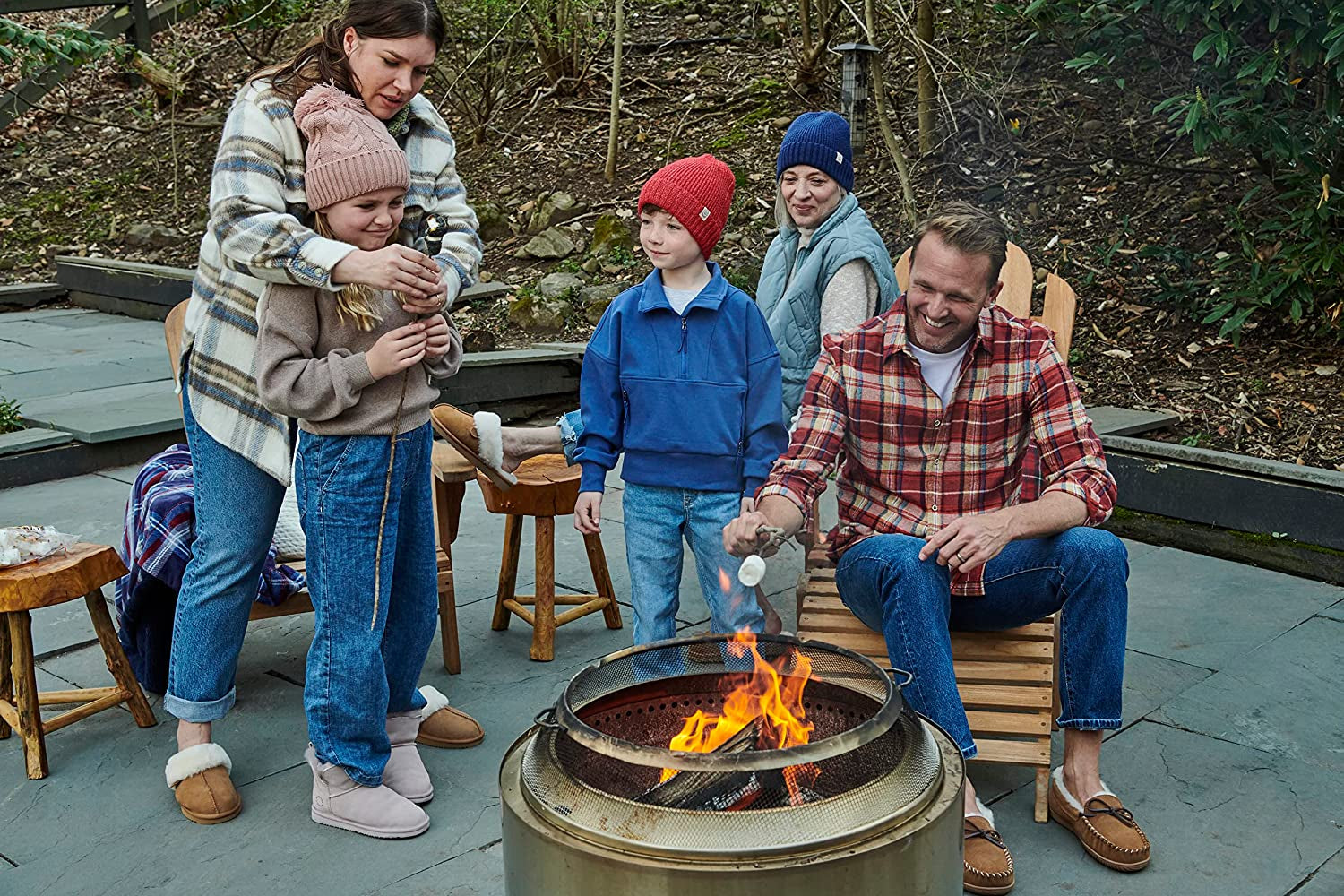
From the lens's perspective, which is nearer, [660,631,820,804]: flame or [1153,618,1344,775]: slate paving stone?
[660,631,820,804]: flame

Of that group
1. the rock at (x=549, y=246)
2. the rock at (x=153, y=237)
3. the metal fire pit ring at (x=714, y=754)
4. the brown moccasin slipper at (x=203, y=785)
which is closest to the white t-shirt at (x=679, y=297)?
the metal fire pit ring at (x=714, y=754)

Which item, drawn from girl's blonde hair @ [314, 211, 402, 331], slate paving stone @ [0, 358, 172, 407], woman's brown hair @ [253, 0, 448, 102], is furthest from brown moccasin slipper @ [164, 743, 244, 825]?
slate paving stone @ [0, 358, 172, 407]

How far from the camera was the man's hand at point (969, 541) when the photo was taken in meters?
2.76

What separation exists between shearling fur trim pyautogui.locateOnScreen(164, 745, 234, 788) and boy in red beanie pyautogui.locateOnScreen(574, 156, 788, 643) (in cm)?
101

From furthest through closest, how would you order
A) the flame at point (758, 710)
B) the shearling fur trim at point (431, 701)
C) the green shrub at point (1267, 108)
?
the green shrub at point (1267, 108), the shearling fur trim at point (431, 701), the flame at point (758, 710)

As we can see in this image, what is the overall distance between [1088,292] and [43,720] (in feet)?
16.3

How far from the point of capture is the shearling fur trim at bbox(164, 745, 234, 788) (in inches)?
122

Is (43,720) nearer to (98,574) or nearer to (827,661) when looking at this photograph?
(98,574)

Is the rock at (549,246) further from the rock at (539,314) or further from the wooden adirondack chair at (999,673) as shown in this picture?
the wooden adirondack chair at (999,673)

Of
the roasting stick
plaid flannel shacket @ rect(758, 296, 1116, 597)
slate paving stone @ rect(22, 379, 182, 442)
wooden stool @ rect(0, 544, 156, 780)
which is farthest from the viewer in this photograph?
slate paving stone @ rect(22, 379, 182, 442)

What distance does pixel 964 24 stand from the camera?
8414mm

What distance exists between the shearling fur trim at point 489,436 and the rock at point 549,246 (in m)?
4.83

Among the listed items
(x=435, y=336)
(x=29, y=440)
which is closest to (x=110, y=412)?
(x=29, y=440)

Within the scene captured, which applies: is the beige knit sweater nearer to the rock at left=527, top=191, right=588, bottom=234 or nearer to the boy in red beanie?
the boy in red beanie
